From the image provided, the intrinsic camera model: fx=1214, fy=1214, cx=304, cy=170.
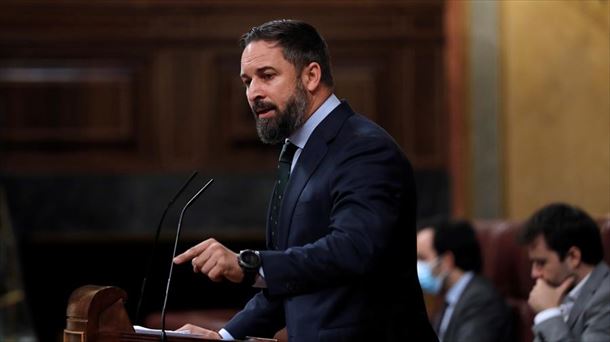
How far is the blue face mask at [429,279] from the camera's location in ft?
15.2

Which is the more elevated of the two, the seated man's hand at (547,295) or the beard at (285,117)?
the beard at (285,117)

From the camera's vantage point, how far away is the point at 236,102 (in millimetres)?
5840

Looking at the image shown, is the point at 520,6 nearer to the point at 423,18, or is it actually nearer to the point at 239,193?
the point at 423,18

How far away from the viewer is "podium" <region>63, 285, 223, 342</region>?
2191 millimetres

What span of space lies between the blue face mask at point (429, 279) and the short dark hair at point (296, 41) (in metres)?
2.29

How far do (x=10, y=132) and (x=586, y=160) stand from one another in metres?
2.68

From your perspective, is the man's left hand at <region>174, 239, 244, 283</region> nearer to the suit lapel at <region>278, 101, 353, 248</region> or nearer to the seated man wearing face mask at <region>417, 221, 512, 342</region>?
the suit lapel at <region>278, 101, 353, 248</region>

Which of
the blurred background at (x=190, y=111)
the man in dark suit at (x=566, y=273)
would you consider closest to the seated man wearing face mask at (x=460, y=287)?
the man in dark suit at (x=566, y=273)

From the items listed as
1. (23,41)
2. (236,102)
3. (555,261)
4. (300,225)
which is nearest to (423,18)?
(236,102)

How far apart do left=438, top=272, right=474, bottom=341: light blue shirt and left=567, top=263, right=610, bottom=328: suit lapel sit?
108 cm

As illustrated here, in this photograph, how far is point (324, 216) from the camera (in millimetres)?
2316

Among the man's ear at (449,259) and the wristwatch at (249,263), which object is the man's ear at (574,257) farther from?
the wristwatch at (249,263)

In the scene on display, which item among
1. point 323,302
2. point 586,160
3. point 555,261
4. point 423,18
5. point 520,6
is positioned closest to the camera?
point 323,302

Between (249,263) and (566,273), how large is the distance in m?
1.38
